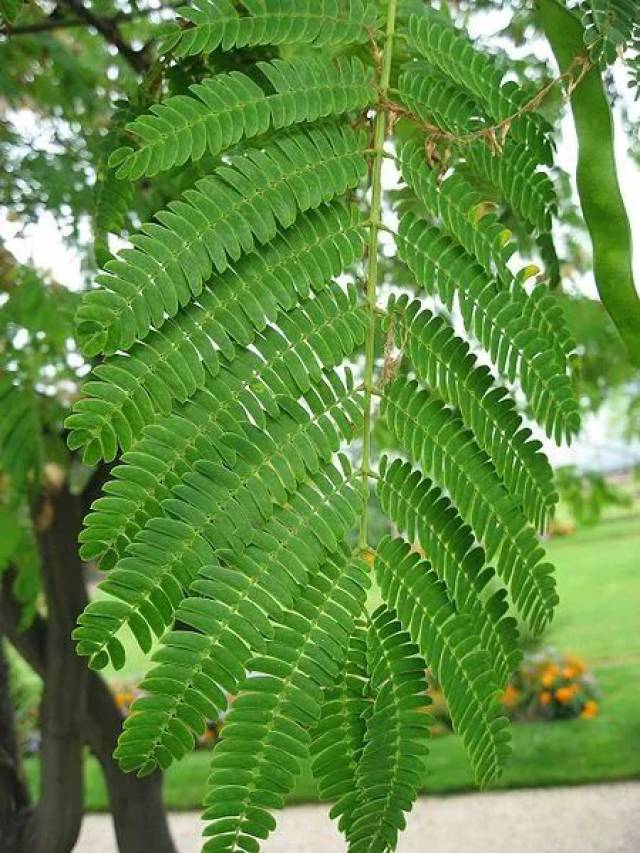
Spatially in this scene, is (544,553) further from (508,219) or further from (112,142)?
(508,219)

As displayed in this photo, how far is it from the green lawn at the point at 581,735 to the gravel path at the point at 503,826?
0.37 ft

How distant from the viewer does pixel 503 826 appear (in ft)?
19.2

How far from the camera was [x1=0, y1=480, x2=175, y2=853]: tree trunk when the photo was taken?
10.1ft

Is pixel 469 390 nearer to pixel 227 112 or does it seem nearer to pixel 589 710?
pixel 227 112

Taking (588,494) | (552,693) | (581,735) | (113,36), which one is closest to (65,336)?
(113,36)

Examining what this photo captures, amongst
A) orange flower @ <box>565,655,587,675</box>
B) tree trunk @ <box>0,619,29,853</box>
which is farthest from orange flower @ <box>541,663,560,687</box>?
tree trunk @ <box>0,619,29,853</box>

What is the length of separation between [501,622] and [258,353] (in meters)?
0.25

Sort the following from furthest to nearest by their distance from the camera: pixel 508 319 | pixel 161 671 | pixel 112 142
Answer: pixel 112 142, pixel 508 319, pixel 161 671

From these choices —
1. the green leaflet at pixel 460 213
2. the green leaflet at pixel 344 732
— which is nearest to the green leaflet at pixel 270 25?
the green leaflet at pixel 460 213

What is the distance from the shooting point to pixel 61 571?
3086 millimetres

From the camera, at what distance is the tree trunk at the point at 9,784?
3.37 m

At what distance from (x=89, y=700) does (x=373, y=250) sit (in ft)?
9.88

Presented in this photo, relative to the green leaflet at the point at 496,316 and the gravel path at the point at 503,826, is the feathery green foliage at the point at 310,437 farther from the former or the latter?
the gravel path at the point at 503,826

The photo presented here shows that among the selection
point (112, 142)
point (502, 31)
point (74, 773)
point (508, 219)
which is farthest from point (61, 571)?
point (112, 142)
